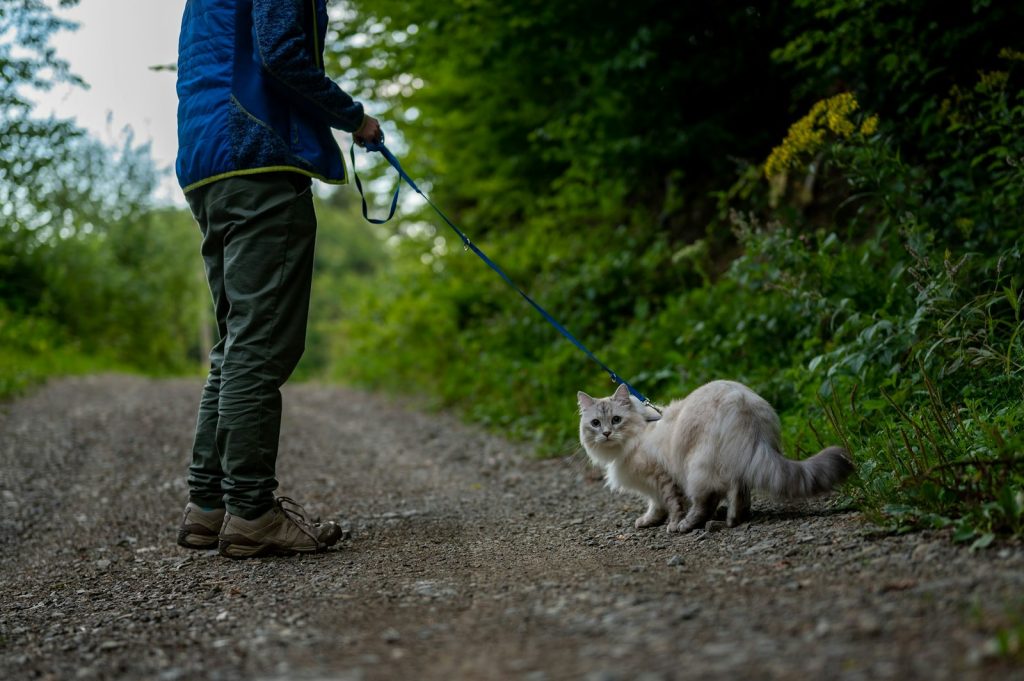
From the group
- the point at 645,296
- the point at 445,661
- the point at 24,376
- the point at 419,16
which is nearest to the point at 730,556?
the point at 445,661

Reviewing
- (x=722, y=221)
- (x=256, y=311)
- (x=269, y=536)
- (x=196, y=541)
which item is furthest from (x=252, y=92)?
(x=722, y=221)

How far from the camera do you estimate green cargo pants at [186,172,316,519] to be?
297cm

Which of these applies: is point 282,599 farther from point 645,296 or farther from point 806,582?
point 645,296

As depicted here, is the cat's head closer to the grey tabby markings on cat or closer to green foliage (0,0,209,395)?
the grey tabby markings on cat

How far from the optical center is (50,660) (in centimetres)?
218

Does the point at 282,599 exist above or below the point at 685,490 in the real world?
below

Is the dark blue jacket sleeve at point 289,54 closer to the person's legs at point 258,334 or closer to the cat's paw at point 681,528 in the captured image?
the person's legs at point 258,334

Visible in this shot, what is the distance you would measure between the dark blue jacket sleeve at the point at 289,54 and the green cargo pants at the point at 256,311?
0.98 feet

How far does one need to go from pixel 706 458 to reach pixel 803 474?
0.35 metres

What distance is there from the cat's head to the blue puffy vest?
1.47 m

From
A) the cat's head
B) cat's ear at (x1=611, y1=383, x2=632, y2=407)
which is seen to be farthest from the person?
cat's ear at (x1=611, y1=383, x2=632, y2=407)

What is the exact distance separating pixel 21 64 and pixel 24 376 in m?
4.03

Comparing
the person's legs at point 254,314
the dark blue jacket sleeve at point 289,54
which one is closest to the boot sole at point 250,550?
the person's legs at point 254,314

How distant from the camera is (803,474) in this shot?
2705 mm
